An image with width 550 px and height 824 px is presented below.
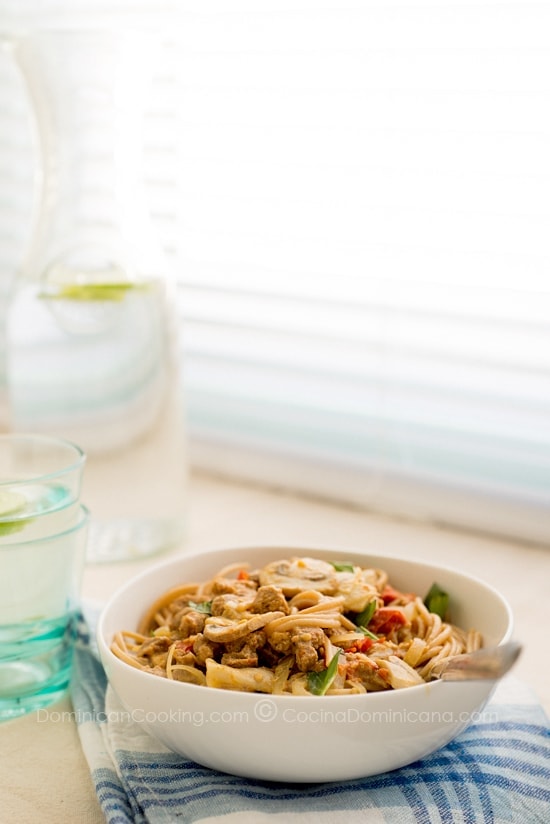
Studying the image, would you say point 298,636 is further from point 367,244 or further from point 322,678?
point 367,244

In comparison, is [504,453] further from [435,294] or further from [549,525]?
[435,294]

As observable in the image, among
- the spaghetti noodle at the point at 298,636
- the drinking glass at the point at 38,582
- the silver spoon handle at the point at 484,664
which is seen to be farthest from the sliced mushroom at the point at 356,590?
the drinking glass at the point at 38,582

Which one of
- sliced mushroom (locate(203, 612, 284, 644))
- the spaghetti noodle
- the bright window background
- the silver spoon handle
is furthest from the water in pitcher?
the silver spoon handle

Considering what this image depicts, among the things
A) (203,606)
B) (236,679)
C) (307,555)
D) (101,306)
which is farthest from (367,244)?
(236,679)

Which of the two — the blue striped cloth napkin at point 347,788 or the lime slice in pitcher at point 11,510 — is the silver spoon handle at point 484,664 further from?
the lime slice in pitcher at point 11,510

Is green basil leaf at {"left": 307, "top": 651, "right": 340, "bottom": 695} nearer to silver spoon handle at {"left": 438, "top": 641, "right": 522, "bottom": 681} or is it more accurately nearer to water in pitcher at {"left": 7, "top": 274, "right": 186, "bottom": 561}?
silver spoon handle at {"left": 438, "top": 641, "right": 522, "bottom": 681}

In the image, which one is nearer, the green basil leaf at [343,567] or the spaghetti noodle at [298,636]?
the spaghetti noodle at [298,636]

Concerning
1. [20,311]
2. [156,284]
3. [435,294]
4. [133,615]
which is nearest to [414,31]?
[435,294]
